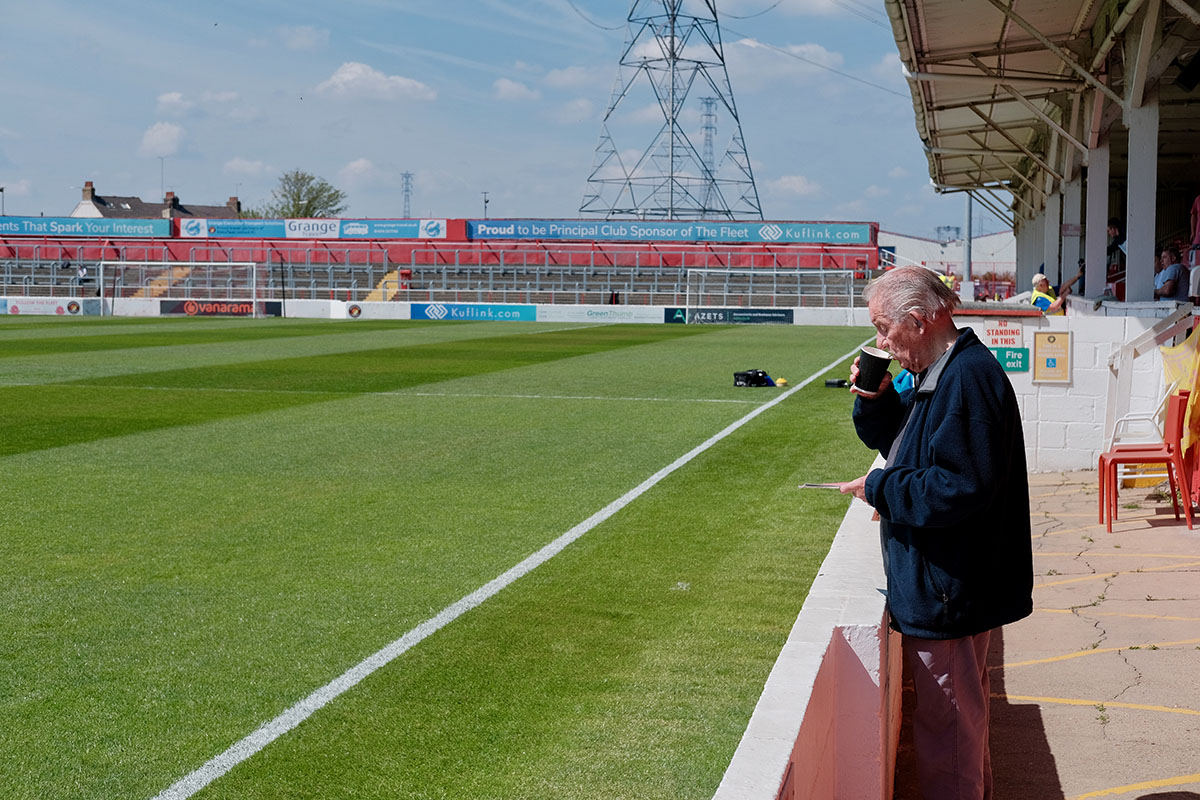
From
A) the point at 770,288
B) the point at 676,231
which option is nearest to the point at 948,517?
the point at 770,288

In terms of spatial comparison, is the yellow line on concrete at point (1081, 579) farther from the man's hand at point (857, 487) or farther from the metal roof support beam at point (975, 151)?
the metal roof support beam at point (975, 151)

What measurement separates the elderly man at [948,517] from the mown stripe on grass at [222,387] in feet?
31.0

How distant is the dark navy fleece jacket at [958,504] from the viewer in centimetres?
321

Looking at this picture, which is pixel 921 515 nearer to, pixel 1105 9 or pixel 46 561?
pixel 46 561

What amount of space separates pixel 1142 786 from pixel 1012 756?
50 centimetres

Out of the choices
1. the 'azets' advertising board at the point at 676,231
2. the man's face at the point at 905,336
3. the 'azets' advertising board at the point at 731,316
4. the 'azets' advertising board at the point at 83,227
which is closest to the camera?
the man's face at the point at 905,336

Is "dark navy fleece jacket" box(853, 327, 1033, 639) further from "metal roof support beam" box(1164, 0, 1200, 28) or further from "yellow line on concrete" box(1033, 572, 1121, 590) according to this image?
"metal roof support beam" box(1164, 0, 1200, 28)

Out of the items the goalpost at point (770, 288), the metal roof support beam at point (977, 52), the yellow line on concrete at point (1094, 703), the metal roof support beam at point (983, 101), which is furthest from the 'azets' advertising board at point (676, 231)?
the yellow line on concrete at point (1094, 703)

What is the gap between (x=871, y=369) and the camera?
3.67 m

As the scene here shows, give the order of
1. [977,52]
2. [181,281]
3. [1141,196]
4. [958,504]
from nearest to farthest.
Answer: [958,504], [1141,196], [977,52], [181,281]

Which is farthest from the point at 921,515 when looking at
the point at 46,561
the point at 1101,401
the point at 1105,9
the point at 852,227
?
the point at 852,227

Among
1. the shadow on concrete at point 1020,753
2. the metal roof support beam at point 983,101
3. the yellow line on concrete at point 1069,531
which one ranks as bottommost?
the shadow on concrete at point 1020,753

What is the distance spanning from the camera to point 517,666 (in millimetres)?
5062

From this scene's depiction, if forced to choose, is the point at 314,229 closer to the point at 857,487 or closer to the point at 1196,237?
the point at 1196,237
